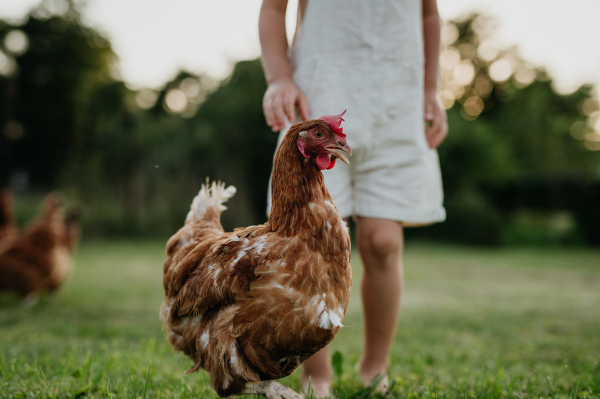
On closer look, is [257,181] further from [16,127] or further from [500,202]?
[500,202]

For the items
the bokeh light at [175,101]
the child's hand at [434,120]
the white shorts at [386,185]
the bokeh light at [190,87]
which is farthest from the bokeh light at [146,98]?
the white shorts at [386,185]

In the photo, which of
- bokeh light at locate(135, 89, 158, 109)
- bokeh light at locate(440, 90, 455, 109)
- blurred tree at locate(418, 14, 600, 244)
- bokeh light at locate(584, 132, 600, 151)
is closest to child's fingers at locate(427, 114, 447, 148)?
blurred tree at locate(418, 14, 600, 244)

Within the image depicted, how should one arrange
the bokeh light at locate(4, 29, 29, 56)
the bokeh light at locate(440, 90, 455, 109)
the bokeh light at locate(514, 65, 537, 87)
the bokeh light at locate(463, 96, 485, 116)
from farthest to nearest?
1. the bokeh light at locate(463, 96, 485, 116)
2. the bokeh light at locate(514, 65, 537, 87)
3. the bokeh light at locate(440, 90, 455, 109)
4. the bokeh light at locate(4, 29, 29, 56)

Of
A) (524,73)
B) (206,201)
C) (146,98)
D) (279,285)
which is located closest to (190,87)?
(146,98)

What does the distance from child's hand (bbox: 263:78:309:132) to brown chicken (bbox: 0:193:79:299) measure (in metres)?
4.47

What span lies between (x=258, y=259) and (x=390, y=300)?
0.90 meters

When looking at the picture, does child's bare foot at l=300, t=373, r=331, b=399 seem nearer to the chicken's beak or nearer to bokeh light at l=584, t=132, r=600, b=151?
the chicken's beak

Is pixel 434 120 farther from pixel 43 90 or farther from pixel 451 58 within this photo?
pixel 451 58

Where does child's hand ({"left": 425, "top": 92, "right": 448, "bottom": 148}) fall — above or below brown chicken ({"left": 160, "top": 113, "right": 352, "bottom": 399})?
above

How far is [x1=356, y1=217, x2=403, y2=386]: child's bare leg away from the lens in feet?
6.53

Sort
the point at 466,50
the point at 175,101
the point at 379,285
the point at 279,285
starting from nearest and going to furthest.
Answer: the point at 279,285
the point at 379,285
the point at 175,101
the point at 466,50

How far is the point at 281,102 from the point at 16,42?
18.7 m

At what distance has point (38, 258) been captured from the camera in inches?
198

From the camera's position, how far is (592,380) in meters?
1.99
